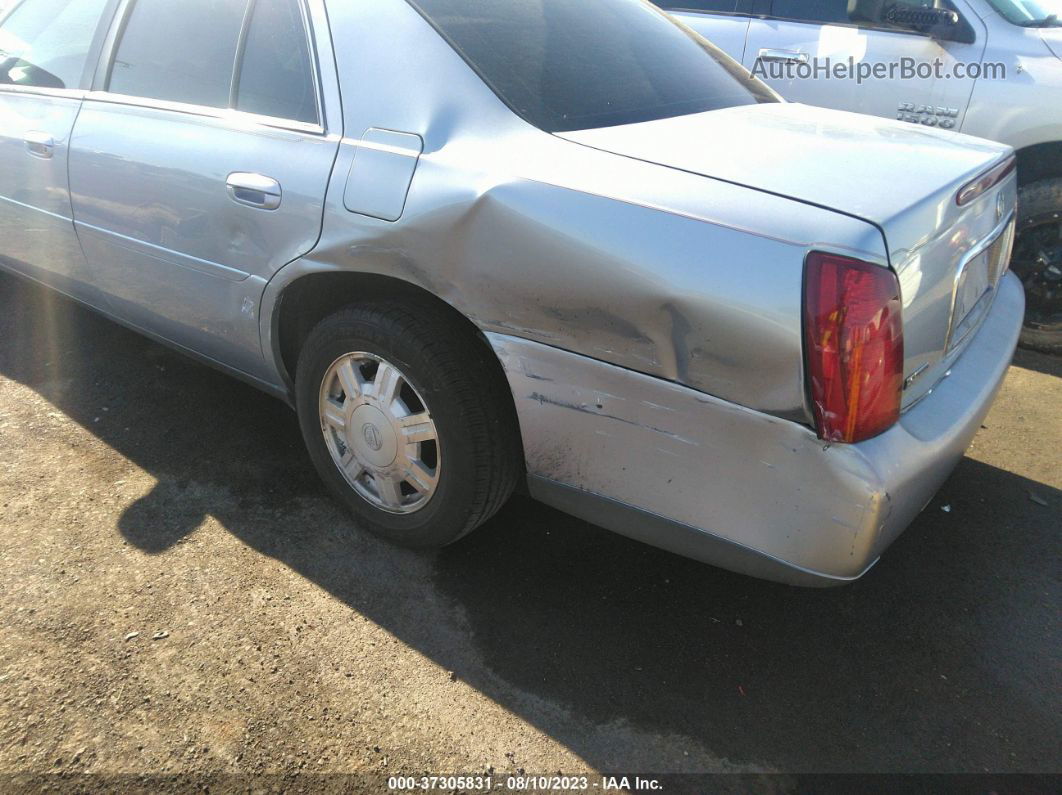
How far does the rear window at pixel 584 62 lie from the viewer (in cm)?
213

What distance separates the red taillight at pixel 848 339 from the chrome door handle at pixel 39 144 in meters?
2.82

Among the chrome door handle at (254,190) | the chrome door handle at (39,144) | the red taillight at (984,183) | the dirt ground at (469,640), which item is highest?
the red taillight at (984,183)

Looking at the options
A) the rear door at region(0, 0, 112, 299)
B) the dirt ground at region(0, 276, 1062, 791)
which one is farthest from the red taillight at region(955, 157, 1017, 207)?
the rear door at region(0, 0, 112, 299)

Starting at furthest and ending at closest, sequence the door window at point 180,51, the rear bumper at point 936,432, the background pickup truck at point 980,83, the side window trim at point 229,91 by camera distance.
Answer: the background pickup truck at point 980,83, the door window at point 180,51, the side window trim at point 229,91, the rear bumper at point 936,432

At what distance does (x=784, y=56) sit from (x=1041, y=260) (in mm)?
1681

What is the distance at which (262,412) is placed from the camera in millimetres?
3344

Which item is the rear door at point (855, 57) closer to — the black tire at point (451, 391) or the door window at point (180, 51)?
the door window at point (180, 51)

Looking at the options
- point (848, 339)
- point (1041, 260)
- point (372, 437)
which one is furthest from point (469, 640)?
point (1041, 260)

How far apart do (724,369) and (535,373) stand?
0.48 meters

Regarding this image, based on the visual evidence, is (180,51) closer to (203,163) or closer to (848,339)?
(203,163)

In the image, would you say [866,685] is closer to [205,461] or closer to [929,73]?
[205,461]

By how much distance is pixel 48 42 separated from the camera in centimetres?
331

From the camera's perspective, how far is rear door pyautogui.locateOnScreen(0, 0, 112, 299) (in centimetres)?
305
